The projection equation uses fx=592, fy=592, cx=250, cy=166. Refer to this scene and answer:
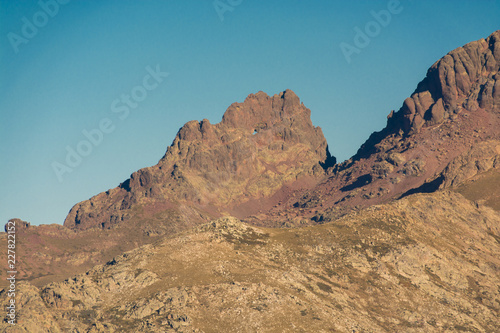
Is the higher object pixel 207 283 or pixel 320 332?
pixel 207 283

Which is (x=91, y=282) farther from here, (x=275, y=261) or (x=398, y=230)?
(x=398, y=230)

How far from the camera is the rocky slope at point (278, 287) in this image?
124 meters

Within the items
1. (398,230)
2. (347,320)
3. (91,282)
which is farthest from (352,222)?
(91,282)

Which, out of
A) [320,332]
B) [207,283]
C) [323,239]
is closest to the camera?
[320,332]

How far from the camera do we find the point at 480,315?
548 feet

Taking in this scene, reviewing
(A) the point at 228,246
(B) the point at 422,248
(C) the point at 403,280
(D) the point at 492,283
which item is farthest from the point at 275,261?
(D) the point at 492,283

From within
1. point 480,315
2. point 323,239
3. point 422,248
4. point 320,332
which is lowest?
point 480,315

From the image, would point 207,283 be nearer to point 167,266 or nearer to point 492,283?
point 167,266

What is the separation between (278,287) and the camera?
450ft

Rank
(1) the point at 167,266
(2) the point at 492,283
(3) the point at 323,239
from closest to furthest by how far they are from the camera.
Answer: (1) the point at 167,266, (3) the point at 323,239, (2) the point at 492,283

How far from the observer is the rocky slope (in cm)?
12350

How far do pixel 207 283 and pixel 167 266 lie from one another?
1502 cm

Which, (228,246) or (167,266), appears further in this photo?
(228,246)

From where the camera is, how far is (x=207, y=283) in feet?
440
